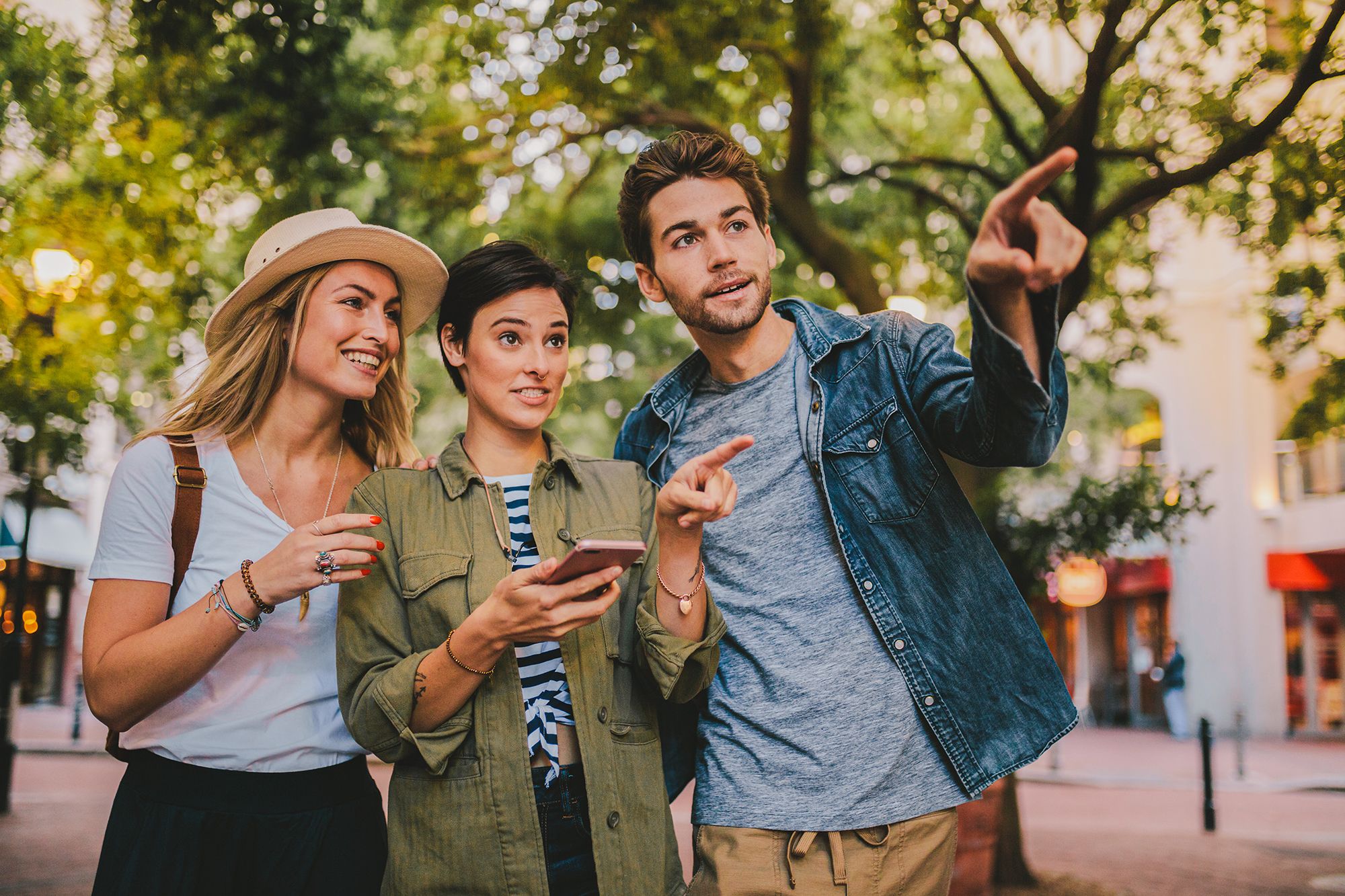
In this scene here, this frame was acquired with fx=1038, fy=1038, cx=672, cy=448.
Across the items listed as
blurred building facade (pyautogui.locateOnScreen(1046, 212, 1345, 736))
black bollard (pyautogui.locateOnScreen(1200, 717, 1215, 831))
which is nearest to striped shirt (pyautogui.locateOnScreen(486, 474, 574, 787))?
black bollard (pyautogui.locateOnScreen(1200, 717, 1215, 831))

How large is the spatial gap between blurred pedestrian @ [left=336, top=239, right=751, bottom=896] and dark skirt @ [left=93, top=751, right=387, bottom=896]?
27 centimetres

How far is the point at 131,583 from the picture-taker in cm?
257

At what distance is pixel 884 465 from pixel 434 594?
1202 mm

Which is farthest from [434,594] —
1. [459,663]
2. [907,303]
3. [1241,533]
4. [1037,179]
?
[1241,533]

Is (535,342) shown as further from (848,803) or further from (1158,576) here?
(1158,576)

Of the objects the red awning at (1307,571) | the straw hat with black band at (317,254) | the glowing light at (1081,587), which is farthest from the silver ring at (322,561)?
the red awning at (1307,571)

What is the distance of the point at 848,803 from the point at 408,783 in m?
1.08

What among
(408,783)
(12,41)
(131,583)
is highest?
(12,41)

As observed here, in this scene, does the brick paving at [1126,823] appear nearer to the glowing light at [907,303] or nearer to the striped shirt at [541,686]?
the glowing light at [907,303]

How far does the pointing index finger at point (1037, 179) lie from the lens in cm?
171

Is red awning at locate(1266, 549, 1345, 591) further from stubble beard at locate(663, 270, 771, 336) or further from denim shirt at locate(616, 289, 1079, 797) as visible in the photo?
stubble beard at locate(663, 270, 771, 336)

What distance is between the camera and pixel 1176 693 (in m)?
21.1

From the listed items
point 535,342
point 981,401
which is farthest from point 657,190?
point 981,401

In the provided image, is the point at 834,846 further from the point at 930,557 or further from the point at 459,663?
the point at 459,663
